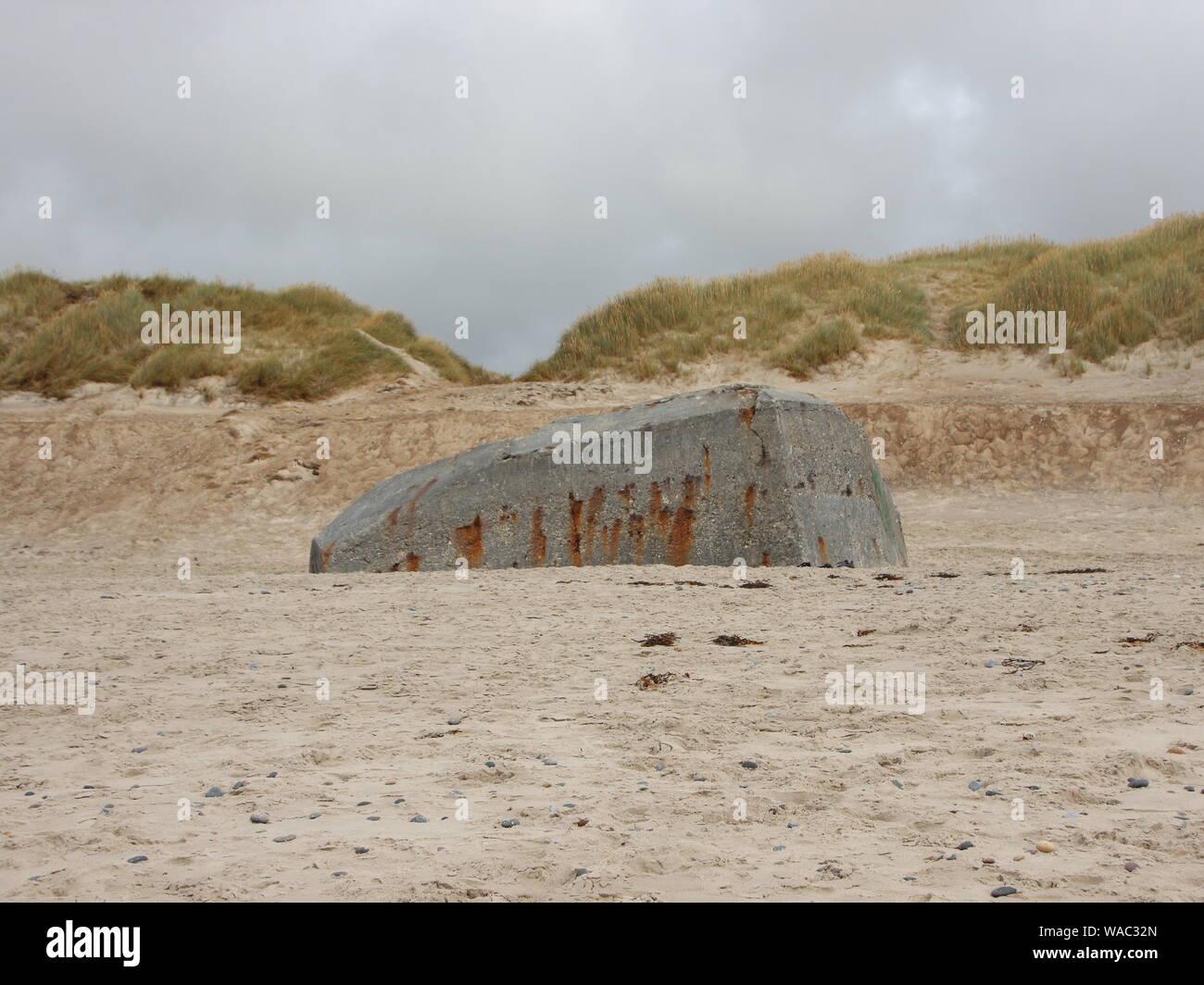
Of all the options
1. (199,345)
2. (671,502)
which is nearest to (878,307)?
(199,345)

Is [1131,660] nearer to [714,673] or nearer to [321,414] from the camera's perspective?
[714,673]

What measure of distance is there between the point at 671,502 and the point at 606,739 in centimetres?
374

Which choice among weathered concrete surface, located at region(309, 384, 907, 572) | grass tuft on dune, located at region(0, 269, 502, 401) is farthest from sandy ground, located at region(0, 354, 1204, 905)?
grass tuft on dune, located at region(0, 269, 502, 401)

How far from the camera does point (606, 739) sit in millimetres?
3338

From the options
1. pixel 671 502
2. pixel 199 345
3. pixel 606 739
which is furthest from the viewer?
pixel 199 345

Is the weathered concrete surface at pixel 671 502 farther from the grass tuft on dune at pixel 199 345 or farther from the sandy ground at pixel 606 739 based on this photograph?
the grass tuft on dune at pixel 199 345

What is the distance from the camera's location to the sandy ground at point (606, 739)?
2.29 metres

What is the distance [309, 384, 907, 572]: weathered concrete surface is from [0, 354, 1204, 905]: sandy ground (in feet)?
1.47

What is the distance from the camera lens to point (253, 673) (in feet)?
14.3

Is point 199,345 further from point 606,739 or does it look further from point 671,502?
point 606,739

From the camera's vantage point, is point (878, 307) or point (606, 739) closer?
point (606, 739)

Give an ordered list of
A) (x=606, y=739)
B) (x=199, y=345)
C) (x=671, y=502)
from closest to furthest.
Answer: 1. (x=606, y=739)
2. (x=671, y=502)
3. (x=199, y=345)

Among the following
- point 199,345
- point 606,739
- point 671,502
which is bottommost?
point 606,739

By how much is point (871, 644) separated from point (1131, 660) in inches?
36.4
